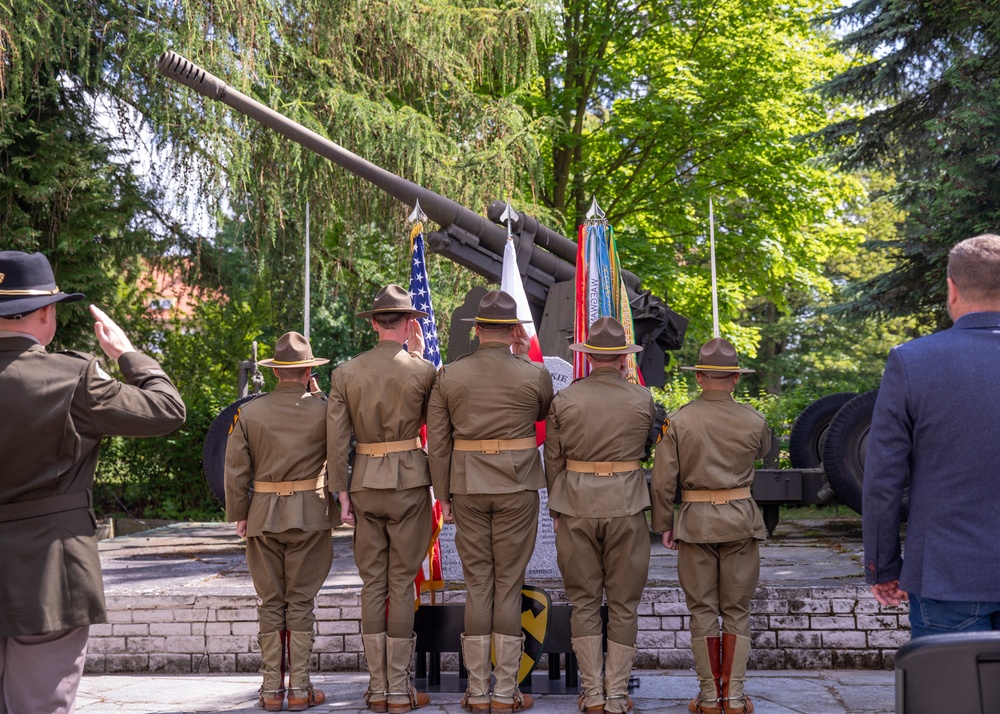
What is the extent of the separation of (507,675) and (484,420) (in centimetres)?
134

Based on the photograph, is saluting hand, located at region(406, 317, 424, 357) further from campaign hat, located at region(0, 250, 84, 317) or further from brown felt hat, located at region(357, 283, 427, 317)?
campaign hat, located at region(0, 250, 84, 317)

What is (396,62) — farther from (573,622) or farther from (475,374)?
(573,622)

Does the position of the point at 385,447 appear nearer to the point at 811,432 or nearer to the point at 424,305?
the point at 424,305

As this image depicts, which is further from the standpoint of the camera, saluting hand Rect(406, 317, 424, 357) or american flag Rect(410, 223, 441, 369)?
american flag Rect(410, 223, 441, 369)

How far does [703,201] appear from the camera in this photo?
1711 centimetres

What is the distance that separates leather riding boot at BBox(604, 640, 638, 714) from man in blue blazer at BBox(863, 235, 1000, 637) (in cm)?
213

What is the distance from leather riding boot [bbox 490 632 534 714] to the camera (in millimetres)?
5480

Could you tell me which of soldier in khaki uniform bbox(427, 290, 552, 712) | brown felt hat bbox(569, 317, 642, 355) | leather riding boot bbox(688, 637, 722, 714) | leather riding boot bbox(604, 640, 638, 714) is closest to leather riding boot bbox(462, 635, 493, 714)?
soldier in khaki uniform bbox(427, 290, 552, 712)

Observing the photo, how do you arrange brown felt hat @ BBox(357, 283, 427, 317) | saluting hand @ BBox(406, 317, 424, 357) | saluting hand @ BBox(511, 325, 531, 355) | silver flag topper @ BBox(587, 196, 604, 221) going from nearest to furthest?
brown felt hat @ BBox(357, 283, 427, 317)
saluting hand @ BBox(511, 325, 531, 355)
saluting hand @ BBox(406, 317, 424, 357)
silver flag topper @ BBox(587, 196, 604, 221)

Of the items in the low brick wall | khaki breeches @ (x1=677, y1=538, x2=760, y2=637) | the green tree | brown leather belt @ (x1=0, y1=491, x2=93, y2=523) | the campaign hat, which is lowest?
the low brick wall

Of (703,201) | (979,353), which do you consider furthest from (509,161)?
(979,353)

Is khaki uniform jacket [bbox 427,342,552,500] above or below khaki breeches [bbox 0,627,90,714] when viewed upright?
above

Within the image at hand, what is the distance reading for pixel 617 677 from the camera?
5426 mm

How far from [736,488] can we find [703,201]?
12.1 meters
